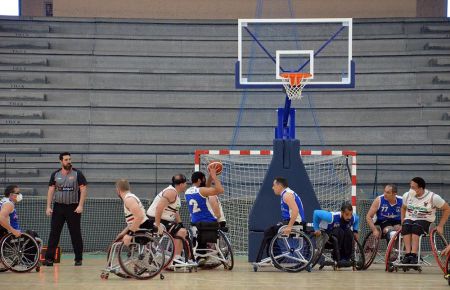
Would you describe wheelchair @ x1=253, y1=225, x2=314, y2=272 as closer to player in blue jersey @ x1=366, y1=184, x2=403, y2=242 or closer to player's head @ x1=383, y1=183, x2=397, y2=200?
player in blue jersey @ x1=366, y1=184, x2=403, y2=242

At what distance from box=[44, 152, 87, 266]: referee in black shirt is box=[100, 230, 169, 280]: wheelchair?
2709 mm

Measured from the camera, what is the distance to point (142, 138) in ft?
70.5

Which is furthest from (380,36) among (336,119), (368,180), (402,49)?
(368,180)

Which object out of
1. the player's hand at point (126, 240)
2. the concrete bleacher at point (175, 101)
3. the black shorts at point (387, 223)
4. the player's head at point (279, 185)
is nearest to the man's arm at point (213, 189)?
the player's head at point (279, 185)

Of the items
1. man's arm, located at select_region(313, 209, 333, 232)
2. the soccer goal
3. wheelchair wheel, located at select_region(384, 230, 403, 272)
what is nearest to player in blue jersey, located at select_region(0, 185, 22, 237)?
man's arm, located at select_region(313, 209, 333, 232)

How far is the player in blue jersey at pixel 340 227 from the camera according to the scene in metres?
14.3

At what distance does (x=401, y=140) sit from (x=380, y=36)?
3.06 m

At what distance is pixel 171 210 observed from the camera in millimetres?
13609

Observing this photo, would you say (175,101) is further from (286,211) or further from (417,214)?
(417,214)

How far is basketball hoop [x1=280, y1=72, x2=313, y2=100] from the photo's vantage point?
15516 mm

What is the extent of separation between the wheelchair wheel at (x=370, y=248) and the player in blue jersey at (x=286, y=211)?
135 centimetres

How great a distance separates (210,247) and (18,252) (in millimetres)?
2647

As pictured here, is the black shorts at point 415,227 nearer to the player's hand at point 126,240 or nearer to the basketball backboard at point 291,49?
the player's hand at point 126,240

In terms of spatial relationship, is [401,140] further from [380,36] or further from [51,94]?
[51,94]
